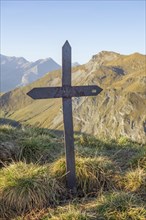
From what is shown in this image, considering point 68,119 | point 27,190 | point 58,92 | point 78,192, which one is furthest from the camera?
point 78,192

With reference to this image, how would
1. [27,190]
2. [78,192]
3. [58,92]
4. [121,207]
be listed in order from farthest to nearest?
[78,192] < [58,92] < [27,190] < [121,207]

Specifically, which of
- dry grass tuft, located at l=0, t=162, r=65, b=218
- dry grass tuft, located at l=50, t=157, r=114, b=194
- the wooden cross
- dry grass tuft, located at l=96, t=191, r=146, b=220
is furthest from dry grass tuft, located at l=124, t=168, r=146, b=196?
dry grass tuft, located at l=0, t=162, r=65, b=218

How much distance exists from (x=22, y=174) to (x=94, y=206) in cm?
190

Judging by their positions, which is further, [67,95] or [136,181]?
[136,181]

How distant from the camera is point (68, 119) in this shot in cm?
859

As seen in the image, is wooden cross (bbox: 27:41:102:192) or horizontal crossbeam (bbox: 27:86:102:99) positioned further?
wooden cross (bbox: 27:41:102:192)

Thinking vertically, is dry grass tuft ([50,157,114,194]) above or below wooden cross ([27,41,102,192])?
below

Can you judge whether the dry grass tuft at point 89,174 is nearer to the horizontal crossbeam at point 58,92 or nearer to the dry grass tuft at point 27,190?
the dry grass tuft at point 27,190

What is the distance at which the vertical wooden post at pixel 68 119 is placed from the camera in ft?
27.8

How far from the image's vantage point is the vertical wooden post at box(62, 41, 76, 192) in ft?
27.8

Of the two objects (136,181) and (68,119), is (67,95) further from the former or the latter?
(136,181)

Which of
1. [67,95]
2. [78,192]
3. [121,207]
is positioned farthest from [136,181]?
[67,95]

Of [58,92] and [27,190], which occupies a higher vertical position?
[58,92]

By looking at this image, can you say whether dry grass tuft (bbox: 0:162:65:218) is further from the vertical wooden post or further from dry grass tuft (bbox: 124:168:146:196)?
dry grass tuft (bbox: 124:168:146:196)
